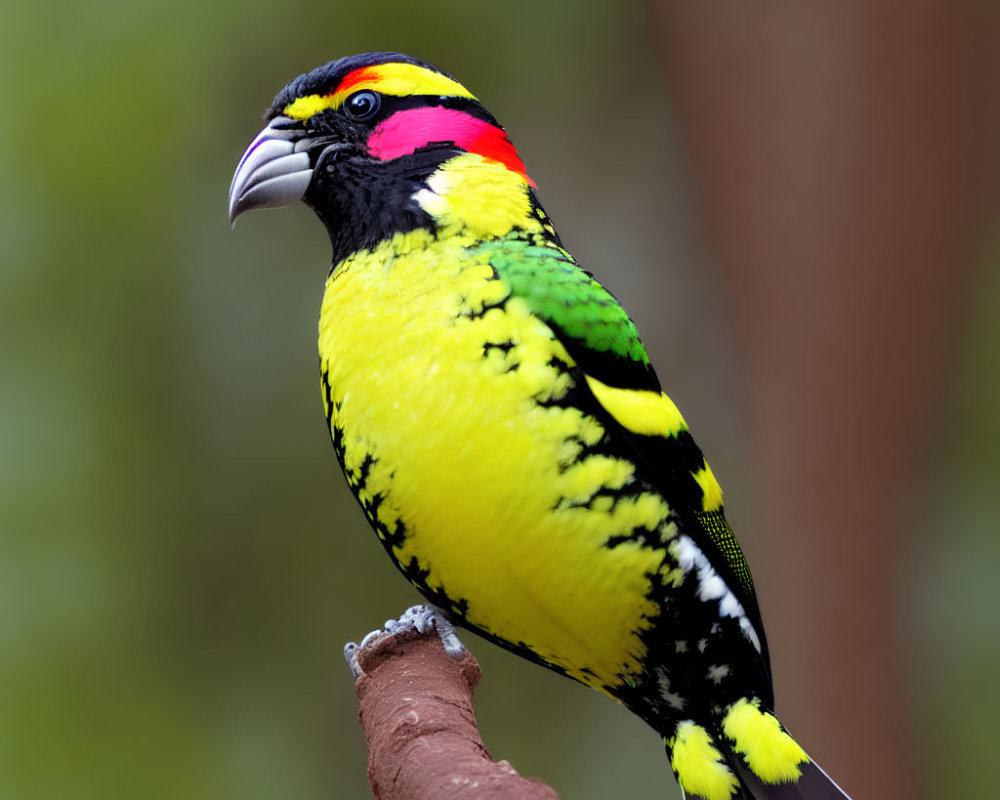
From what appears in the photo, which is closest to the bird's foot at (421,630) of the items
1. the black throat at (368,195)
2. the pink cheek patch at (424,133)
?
the black throat at (368,195)

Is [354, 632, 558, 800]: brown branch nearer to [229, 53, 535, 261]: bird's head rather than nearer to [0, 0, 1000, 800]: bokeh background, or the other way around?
[229, 53, 535, 261]: bird's head

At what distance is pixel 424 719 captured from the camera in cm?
89

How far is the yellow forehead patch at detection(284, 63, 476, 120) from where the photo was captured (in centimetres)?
114

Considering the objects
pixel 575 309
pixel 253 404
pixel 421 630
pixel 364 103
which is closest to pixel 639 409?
pixel 575 309

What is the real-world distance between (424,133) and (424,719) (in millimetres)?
616

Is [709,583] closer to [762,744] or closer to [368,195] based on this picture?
[762,744]

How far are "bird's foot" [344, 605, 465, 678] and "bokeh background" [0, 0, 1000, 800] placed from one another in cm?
161

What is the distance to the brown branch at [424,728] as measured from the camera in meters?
0.76

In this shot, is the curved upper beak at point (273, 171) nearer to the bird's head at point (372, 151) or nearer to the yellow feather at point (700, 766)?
the bird's head at point (372, 151)

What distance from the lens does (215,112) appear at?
2.73 meters

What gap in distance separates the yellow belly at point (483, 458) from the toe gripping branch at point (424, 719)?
74mm

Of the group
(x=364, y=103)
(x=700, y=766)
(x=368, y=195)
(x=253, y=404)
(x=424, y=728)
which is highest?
(x=364, y=103)

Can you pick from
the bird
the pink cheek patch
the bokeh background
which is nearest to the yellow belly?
the bird

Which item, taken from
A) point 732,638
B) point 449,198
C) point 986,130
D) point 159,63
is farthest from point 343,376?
point 986,130
